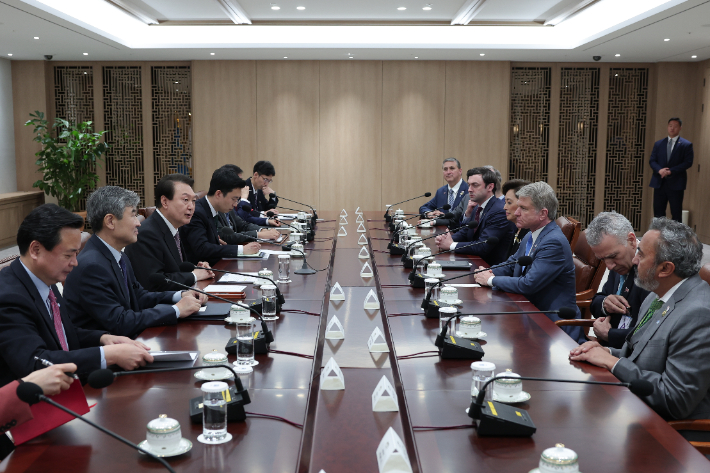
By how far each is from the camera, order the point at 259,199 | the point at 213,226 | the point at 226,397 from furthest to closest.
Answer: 1. the point at 259,199
2. the point at 213,226
3. the point at 226,397

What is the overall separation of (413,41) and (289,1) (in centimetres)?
219

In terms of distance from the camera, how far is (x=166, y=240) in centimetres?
359

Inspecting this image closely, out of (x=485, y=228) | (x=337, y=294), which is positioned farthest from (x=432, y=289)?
(x=485, y=228)

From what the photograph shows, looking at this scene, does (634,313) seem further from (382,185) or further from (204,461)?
(382,185)

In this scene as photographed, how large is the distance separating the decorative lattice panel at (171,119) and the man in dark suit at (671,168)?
6.93m

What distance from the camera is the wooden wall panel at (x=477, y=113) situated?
971 centimetres

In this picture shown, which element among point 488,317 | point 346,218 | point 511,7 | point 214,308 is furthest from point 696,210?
point 214,308

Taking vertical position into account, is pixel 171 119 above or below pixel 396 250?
above

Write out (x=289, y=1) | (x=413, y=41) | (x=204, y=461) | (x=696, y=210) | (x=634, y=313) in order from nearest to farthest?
1. (x=204, y=461)
2. (x=634, y=313)
3. (x=289, y=1)
4. (x=413, y=41)
5. (x=696, y=210)

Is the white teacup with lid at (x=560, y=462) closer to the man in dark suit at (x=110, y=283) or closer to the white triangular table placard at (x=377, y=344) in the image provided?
the white triangular table placard at (x=377, y=344)

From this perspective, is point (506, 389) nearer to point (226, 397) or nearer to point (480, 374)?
point (480, 374)

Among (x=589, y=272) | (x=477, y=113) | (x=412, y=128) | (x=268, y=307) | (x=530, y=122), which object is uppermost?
(x=477, y=113)

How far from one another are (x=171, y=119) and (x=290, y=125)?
72.3 inches

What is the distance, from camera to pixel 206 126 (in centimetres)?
979
